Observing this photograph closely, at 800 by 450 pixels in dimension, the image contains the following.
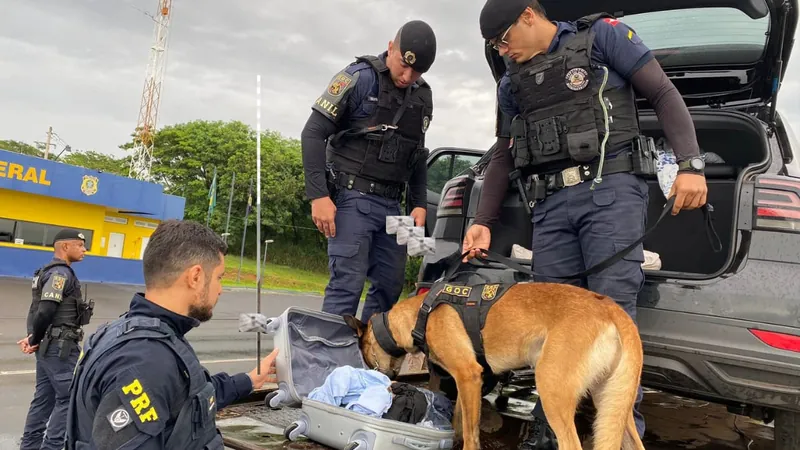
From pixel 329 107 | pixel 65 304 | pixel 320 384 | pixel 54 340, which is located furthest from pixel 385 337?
pixel 65 304

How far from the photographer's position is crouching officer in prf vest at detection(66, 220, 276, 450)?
Result: 59.3 inches

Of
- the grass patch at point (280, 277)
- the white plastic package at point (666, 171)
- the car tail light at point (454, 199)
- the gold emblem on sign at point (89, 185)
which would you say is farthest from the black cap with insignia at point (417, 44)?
the grass patch at point (280, 277)

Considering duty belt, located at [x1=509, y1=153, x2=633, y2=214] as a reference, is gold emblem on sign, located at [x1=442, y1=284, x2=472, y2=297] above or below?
below

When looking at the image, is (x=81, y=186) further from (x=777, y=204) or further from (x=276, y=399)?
(x=777, y=204)

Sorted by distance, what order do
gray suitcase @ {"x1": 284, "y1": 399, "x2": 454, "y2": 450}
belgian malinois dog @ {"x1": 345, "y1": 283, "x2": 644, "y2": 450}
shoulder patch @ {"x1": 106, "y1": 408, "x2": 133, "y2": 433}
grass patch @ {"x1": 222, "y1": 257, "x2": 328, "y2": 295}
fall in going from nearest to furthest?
shoulder patch @ {"x1": 106, "y1": 408, "x2": 133, "y2": 433}, belgian malinois dog @ {"x1": 345, "y1": 283, "x2": 644, "y2": 450}, gray suitcase @ {"x1": 284, "y1": 399, "x2": 454, "y2": 450}, grass patch @ {"x1": 222, "y1": 257, "x2": 328, "y2": 295}

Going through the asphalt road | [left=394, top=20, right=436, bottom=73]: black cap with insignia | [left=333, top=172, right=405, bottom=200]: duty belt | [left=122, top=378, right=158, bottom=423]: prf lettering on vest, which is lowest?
the asphalt road

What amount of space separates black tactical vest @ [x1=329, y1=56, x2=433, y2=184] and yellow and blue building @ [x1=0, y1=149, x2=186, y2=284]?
14.9 metres

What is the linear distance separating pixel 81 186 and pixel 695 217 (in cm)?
2156

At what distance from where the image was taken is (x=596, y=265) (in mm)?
2406

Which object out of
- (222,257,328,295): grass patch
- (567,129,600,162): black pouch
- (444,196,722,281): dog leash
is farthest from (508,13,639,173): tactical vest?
(222,257,328,295): grass patch

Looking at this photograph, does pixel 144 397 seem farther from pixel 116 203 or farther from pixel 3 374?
pixel 116 203

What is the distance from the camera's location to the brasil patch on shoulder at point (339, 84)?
332 cm

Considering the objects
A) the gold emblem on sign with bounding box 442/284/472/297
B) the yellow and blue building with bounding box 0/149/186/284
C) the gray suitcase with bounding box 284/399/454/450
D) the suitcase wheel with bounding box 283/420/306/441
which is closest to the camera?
the gray suitcase with bounding box 284/399/454/450

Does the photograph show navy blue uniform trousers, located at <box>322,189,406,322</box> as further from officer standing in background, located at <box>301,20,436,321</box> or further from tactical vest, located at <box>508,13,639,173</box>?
tactical vest, located at <box>508,13,639,173</box>
